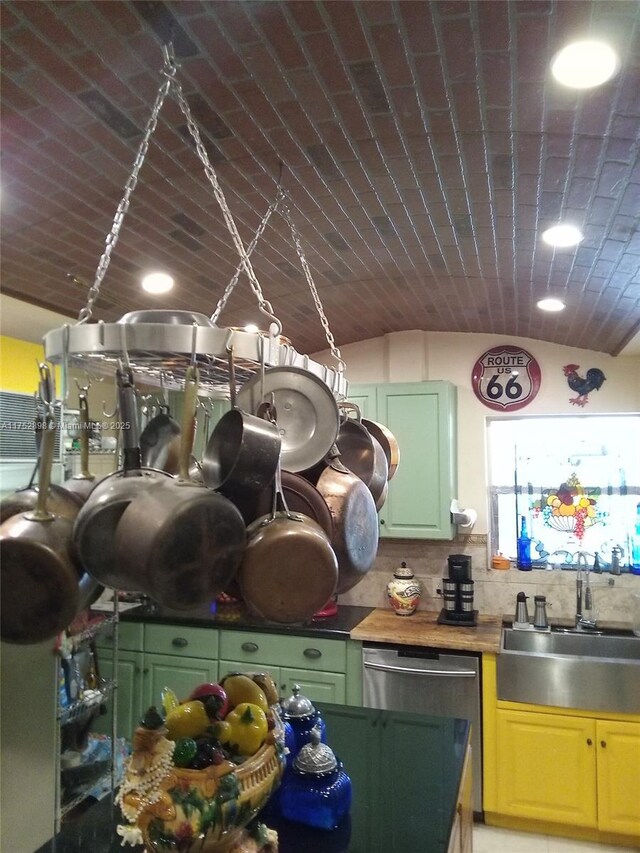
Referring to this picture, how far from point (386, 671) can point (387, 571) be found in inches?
31.8

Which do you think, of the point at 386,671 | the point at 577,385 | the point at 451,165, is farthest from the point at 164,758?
the point at 577,385

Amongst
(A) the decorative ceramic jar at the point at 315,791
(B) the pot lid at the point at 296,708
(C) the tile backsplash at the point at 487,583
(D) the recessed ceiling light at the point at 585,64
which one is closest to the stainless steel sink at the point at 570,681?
(C) the tile backsplash at the point at 487,583

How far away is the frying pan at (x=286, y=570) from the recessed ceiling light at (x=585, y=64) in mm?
1047

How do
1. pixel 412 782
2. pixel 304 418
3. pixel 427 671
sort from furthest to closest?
pixel 427 671, pixel 412 782, pixel 304 418

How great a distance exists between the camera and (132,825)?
1020mm

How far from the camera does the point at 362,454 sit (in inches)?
58.7

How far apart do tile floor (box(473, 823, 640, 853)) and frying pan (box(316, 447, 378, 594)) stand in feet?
7.71

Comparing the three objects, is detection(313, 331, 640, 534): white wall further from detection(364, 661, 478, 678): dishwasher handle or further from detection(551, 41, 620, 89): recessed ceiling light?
detection(551, 41, 620, 89): recessed ceiling light

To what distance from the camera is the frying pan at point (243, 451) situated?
0.97m

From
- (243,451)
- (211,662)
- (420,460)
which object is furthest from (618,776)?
(243,451)

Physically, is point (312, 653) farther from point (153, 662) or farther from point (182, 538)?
point (182, 538)

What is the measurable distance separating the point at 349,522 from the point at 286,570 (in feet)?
0.78

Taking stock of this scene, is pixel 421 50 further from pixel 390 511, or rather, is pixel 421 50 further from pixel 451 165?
pixel 390 511

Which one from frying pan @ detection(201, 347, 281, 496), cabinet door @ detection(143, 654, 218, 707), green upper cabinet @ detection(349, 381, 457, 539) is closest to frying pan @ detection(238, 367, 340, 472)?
frying pan @ detection(201, 347, 281, 496)
